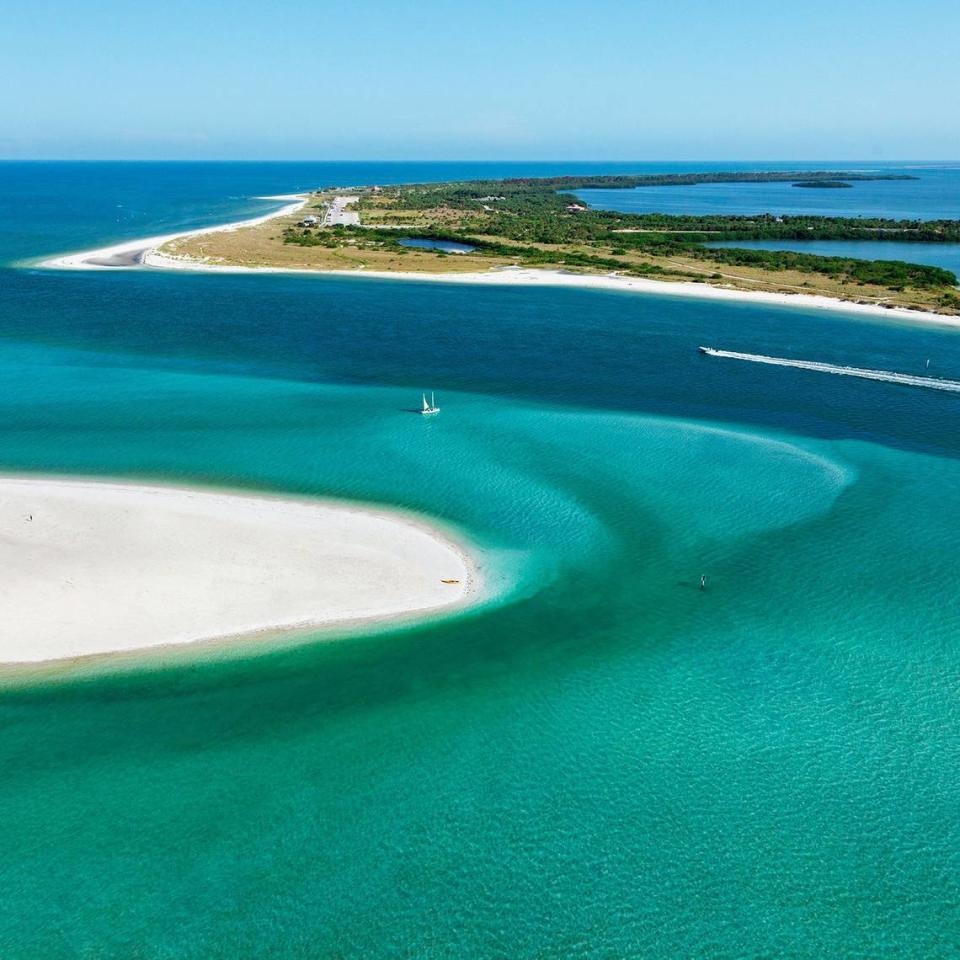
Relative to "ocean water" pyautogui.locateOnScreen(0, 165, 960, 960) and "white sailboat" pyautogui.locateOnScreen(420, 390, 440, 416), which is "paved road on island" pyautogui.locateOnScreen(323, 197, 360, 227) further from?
"ocean water" pyautogui.locateOnScreen(0, 165, 960, 960)

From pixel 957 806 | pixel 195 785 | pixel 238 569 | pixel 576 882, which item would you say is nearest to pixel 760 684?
pixel 957 806

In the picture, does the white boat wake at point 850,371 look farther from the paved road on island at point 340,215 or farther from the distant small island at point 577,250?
the paved road on island at point 340,215

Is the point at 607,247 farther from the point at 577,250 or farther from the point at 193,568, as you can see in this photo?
the point at 193,568

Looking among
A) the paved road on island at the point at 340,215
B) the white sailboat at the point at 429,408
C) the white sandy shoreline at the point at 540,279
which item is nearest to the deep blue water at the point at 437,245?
the paved road on island at the point at 340,215

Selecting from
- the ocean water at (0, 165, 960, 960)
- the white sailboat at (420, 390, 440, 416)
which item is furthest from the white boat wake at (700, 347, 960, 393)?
the white sailboat at (420, 390, 440, 416)

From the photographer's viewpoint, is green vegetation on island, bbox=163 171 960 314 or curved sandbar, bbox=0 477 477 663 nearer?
curved sandbar, bbox=0 477 477 663

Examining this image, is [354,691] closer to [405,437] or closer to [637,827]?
[637,827]
